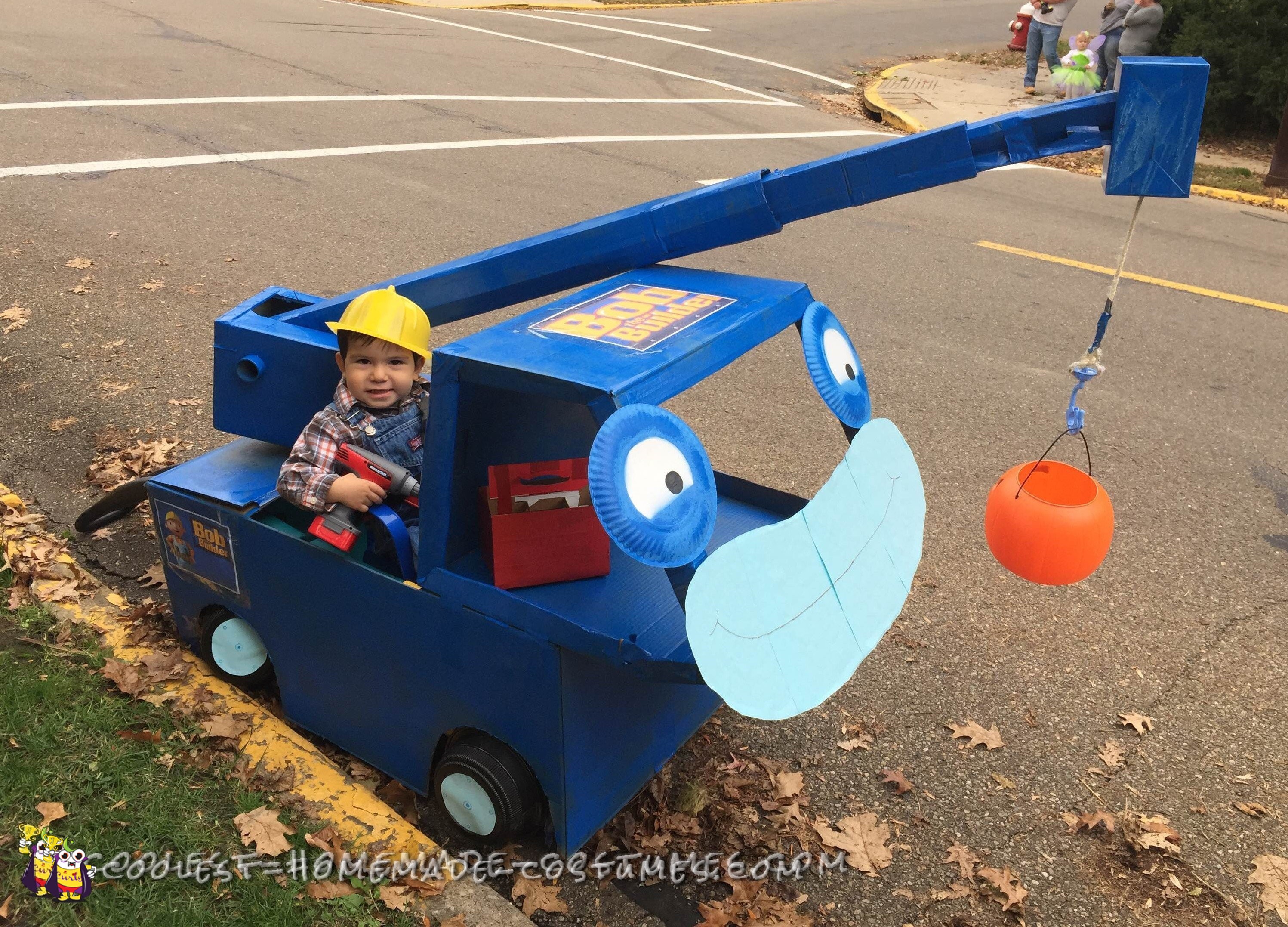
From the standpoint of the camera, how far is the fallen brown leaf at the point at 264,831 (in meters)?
2.77

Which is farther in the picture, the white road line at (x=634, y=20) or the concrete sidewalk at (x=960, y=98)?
the white road line at (x=634, y=20)

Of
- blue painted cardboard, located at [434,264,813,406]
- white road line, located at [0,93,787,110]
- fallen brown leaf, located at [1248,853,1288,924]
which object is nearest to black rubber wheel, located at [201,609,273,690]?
blue painted cardboard, located at [434,264,813,406]

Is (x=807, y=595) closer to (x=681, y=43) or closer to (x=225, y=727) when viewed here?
(x=225, y=727)

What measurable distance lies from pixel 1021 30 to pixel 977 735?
19148 millimetres

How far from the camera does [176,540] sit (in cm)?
336

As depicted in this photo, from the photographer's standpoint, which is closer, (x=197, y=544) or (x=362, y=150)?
(x=197, y=544)

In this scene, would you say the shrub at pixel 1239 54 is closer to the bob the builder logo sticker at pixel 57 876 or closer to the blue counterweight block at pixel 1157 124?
the blue counterweight block at pixel 1157 124

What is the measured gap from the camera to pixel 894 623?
13.6 feet

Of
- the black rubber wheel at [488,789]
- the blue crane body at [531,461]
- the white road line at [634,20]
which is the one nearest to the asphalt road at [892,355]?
the black rubber wheel at [488,789]

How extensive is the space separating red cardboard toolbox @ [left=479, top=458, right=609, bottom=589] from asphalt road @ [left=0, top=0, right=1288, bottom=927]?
927 millimetres

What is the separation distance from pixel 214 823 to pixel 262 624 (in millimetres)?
627

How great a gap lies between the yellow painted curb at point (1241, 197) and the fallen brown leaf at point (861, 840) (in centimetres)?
1004

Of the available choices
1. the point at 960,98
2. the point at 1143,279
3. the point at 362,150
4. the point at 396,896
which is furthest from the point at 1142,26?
the point at 396,896

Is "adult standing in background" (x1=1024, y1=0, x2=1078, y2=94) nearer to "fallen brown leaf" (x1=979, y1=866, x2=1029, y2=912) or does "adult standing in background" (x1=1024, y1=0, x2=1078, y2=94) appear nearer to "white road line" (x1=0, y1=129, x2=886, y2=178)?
Answer: "white road line" (x1=0, y1=129, x2=886, y2=178)
